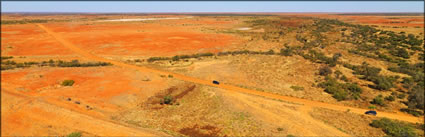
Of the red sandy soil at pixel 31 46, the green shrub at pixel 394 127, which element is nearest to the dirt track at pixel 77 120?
the green shrub at pixel 394 127

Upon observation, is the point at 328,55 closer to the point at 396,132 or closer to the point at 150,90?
the point at 396,132

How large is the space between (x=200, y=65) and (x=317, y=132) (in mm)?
20695

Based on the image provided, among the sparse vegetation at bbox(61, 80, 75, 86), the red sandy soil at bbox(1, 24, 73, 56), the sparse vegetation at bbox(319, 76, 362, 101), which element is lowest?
the sparse vegetation at bbox(319, 76, 362, 101)

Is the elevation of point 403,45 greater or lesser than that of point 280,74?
greater

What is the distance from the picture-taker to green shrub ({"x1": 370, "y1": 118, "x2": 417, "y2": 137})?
15.9 metres

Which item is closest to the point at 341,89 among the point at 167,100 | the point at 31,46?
the point at 167,100

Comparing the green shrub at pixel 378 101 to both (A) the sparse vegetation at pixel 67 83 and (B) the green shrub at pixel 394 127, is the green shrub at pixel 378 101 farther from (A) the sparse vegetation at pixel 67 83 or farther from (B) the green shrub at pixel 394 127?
(A) the sparse vegetation at pixel 67 83

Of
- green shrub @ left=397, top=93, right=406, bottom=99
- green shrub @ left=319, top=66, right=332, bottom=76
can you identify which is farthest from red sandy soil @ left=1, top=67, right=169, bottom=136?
green shrub @ left=397, top=93, right=406, bottom=99

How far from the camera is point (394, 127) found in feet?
55.1

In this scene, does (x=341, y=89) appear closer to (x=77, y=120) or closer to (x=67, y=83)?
(x=77, y=120)

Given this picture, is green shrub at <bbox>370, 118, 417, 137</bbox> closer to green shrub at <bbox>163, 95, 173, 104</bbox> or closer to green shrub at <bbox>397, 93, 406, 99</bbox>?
green shrub at <bbox>397, 93, 406, 99</bbox>

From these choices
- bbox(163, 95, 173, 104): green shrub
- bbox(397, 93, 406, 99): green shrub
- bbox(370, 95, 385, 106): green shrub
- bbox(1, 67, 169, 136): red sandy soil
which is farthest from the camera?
bbox(397, 93, 406, 99): green shrub

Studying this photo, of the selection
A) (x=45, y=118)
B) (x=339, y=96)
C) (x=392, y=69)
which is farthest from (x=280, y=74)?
(x=45, y=118)

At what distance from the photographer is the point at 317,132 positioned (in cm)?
1606
